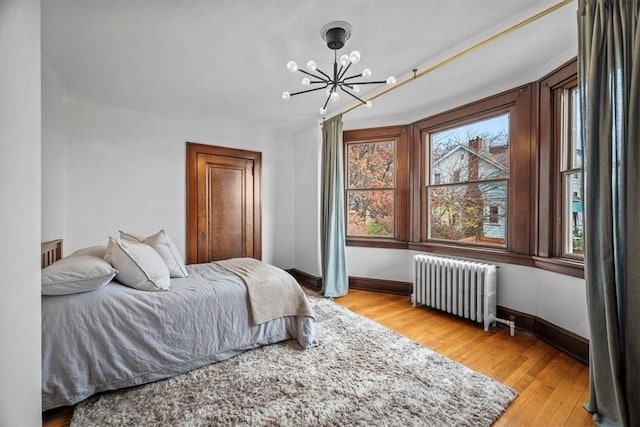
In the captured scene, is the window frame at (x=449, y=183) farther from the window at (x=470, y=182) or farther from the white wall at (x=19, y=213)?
the white wall at (x=19, y=213)

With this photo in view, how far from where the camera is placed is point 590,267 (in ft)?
5.16

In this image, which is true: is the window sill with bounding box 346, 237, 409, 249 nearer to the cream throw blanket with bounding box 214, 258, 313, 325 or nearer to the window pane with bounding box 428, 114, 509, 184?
the window pane with bounding box 428, 114, 509, 184

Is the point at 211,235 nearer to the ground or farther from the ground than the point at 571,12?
nearer to the ground

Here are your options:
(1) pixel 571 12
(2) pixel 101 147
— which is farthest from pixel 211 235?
(1) pixel 571 12

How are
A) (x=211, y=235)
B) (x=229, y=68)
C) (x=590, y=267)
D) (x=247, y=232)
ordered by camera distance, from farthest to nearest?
(x=247, y=232) → (x=211, y=235) → (x=229, y=68) → (x=590, y=267)

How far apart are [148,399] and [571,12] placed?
3659 millimetres

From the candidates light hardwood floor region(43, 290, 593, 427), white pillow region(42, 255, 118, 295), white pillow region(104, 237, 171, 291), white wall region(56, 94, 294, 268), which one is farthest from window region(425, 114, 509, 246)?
white pillow region(42, 255, 118, 295)

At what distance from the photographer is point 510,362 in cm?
217

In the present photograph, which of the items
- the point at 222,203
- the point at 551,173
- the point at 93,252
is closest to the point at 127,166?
the point at 222,203

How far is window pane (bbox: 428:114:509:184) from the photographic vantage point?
2.97m

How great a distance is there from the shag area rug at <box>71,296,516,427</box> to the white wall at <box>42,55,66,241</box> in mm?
1836

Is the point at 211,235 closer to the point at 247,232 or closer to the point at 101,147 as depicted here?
the point at 247,232

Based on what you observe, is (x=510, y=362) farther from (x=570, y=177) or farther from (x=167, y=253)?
(x=167, y=253)

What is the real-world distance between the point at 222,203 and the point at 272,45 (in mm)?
2474
